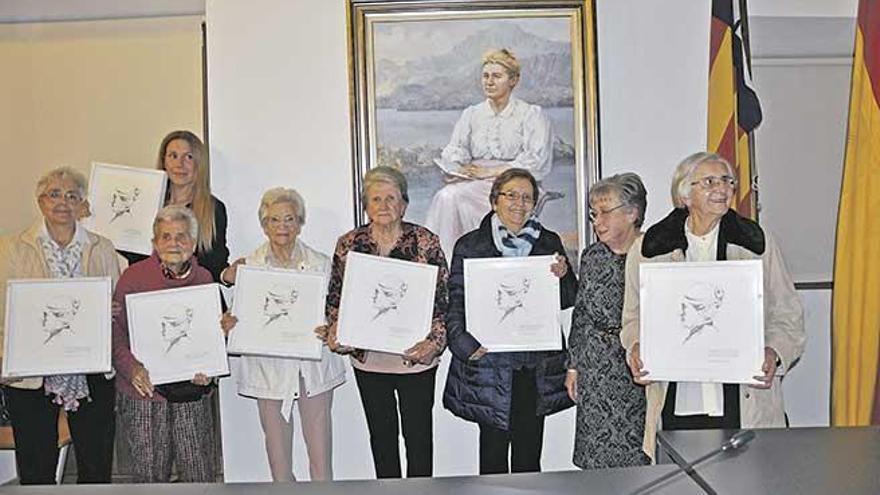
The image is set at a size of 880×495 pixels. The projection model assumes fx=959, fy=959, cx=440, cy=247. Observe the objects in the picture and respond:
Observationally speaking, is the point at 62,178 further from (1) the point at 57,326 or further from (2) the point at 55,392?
(2) the point at 55,392

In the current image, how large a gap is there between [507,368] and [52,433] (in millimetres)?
1792

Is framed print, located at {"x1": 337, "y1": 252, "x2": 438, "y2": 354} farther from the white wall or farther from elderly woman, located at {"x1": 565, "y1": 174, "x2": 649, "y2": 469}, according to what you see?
the white wall

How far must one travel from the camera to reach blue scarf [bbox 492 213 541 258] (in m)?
3.84

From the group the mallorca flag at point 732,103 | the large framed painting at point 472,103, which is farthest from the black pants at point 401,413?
the mallorca flag at point 732,103

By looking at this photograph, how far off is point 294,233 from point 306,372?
1.87 feet

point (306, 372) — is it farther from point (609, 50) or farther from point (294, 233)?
point (609, 50)

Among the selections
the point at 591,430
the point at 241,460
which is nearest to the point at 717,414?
the point at 591,430

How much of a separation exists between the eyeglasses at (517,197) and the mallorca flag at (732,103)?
92 centimetres

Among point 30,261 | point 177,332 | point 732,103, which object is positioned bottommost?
point 177,332

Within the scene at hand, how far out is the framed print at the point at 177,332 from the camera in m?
3.64

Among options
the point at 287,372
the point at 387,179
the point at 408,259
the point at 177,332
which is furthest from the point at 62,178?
the point at 408,259

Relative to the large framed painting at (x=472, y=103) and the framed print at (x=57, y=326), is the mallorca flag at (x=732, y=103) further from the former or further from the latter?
the framed print at (x=57, y=326)

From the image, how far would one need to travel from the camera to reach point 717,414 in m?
3.23

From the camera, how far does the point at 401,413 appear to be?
12.6 feet
